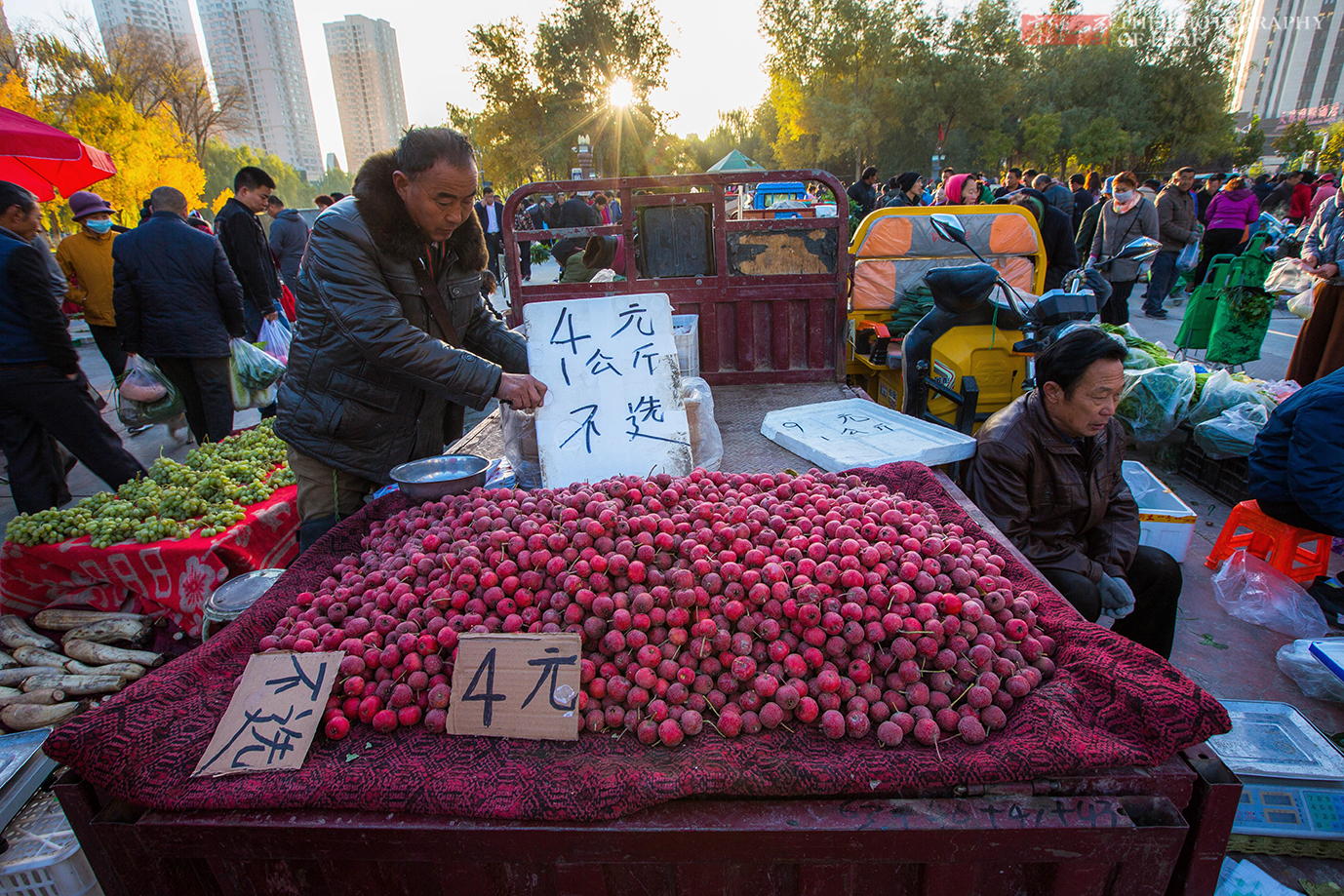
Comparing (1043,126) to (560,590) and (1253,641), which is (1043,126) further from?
(560,590)

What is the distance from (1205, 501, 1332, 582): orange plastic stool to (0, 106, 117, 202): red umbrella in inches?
365

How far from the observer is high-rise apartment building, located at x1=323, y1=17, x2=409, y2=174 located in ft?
377

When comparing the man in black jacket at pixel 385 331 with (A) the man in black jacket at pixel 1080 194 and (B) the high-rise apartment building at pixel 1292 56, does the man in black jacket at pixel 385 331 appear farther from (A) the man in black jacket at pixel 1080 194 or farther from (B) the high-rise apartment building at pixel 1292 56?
(B) the high-rise apartment building at pixel 1292 56

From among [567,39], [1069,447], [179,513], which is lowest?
[179,513]

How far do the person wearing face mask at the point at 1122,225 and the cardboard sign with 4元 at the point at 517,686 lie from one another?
334 inches

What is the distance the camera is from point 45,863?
184cm

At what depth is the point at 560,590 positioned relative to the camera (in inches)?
60.9

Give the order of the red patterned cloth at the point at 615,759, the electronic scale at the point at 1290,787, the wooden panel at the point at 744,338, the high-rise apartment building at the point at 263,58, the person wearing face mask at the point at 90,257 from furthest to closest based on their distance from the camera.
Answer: the high-rise apartment building at the point at 263,58 < the person wearing face mask at the point at 90,257 < the wooden panel at the point at 744,338 < the electronic scale at the point at 1290,787 < the red patterned cloth at the point at 615,759

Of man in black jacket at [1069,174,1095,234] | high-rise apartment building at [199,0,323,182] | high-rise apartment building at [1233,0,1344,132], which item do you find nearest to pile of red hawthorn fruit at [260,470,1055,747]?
man in black jacket at [1069,174,1095,234]

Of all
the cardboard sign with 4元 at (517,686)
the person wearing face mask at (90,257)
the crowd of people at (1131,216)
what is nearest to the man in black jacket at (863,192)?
the crowd of people at (1131,216)

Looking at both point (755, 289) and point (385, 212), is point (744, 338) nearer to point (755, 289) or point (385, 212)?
point (755, 289)

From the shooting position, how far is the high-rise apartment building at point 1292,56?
80000 mm

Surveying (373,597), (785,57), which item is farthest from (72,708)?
(785,57)

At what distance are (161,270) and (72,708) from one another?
3.21m
